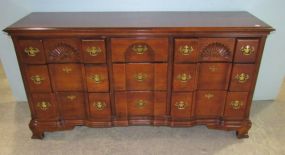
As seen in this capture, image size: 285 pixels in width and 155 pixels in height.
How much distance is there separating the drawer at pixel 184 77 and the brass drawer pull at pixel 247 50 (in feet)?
0.97

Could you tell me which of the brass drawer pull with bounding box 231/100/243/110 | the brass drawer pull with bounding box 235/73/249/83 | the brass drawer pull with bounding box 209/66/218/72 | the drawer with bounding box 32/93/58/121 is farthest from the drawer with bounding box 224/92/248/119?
the drawer with bounding box 32/93/58/121

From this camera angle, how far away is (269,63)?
2.06m

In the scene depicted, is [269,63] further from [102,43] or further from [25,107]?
[25,107]

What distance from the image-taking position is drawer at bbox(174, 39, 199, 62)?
142cm

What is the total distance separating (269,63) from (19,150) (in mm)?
2090

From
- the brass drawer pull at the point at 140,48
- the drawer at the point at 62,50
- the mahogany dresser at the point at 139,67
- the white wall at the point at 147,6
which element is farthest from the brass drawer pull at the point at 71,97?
the white wall at the point at 147,6

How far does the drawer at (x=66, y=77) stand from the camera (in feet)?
4.98

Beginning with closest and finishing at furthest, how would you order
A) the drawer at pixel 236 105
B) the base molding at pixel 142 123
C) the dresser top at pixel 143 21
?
1. the dresser top at pixel 143 21
2. the drawer at pixel 236 105
3. the base molding at pixel 142 123

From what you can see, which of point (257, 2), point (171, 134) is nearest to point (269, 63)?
point (257, 2)

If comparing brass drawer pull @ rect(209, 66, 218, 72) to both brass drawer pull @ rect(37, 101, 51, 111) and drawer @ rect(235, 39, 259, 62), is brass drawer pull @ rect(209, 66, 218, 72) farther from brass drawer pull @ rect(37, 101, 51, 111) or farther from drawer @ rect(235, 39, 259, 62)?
brass drawer pull @ rect(37, 101, 51, 111)

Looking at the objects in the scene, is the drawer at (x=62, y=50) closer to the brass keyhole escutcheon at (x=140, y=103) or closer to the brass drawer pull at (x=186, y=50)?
the brass keyhole escutcheon at (x=140, y=103)

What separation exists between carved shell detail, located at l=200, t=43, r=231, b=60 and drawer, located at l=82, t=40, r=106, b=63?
2.00 feet

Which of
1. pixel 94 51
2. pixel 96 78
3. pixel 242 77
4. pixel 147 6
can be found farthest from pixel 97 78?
pixel 242 77

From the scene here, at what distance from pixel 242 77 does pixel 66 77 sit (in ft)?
3.73
